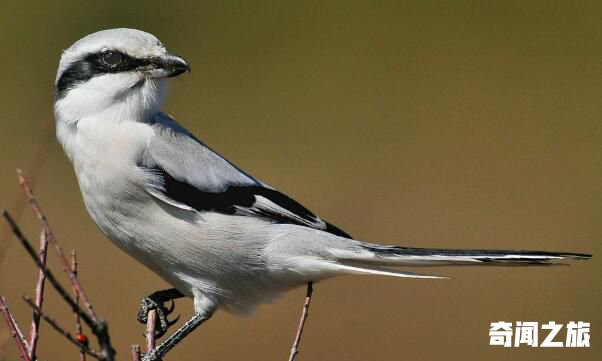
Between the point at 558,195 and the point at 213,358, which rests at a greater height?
the point at 558,195

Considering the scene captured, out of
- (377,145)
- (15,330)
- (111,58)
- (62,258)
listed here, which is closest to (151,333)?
(15,330)

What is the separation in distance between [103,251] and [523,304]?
2420 millimetres

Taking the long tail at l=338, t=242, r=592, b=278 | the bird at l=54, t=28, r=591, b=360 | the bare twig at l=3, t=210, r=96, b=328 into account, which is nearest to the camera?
the bare twig at l=3, t=210, r=96, b=328

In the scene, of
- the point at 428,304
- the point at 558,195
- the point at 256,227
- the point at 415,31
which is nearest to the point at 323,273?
the point at 256,227

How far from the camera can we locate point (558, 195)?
581cm

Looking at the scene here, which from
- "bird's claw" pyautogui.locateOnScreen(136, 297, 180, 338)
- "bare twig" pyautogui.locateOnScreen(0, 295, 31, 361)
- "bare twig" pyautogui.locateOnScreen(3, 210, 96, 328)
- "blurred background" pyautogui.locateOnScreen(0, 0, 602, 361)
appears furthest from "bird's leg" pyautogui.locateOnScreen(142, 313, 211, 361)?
"blurred background" pyautogui.locateOnScreen(0, 0, 602, 361)

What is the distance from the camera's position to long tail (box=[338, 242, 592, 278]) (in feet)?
8.03

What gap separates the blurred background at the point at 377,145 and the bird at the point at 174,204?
2.09m

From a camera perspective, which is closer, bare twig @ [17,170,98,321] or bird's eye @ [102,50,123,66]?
bare twig @ [17,170,98,321]

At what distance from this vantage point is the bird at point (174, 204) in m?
2.64

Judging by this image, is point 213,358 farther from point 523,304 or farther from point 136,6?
point 136,6

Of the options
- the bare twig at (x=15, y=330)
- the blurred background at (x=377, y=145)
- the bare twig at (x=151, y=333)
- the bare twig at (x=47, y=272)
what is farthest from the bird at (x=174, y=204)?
the blurred background at (x=377, y=145)

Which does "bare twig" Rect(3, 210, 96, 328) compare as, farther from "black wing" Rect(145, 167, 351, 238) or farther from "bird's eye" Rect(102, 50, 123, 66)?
"bird's eye" Rect(102, 50, 123, 66)

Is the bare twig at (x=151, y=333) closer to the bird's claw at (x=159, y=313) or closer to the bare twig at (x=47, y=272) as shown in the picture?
the bird's claw at (x=159, y=313)
